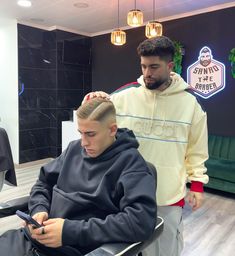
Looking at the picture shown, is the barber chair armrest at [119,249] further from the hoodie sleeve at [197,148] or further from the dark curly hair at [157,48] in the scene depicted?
the dark curly hair at [157,48]

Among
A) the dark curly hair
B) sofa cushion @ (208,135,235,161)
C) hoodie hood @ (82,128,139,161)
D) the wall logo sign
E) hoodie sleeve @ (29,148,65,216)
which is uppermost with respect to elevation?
the wall logo sign

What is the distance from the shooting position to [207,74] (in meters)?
4.09

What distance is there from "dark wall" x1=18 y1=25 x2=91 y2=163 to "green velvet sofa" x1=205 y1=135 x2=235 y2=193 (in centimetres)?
286

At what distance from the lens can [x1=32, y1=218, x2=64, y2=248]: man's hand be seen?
3.15ft

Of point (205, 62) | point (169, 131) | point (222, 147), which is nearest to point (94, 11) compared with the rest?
point (205, 62)

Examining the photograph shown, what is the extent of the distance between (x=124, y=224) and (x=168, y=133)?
59 cm

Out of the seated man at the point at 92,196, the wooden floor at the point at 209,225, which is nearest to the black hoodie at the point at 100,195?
the seated man at the point at 92,196

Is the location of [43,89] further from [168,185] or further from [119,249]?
[119,249]

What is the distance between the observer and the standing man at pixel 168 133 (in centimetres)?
137

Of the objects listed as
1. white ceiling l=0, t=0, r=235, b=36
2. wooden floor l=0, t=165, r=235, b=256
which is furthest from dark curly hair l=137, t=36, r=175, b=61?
white ceiling l=0, t=0, r=235, b=36

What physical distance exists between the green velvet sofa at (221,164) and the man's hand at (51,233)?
9.65ft

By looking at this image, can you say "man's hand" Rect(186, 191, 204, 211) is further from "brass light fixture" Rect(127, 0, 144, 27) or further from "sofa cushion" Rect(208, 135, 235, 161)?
"sofa cushion" Rect(208, 135, 235, 161)

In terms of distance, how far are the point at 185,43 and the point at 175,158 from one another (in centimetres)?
335

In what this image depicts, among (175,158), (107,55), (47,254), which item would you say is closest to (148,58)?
(175,158)
